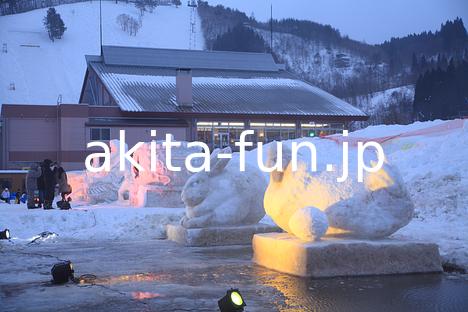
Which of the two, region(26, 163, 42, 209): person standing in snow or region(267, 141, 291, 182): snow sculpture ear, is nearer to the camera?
region(267, 141, 291, 182): snow sculpture ear

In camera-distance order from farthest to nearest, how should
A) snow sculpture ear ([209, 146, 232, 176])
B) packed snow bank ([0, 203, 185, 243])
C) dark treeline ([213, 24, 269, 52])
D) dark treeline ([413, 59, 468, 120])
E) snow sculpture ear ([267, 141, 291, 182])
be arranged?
dark treeline ([213, 24, 269, 52])
dark treeline ([413, 59, 468, 120])
packed snow bank ([0, 203, 185, 243])
snow sculpture ear ([209, 146, 232, 176])
snow sculpture ear ([267, 141, 291, 182])

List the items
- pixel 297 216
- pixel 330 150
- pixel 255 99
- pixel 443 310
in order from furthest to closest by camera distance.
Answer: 1. pixel 255 99
2. pixel 330 150
3. pixel 297 216
4. pixel 443 310

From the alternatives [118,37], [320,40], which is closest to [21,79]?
[118,37]

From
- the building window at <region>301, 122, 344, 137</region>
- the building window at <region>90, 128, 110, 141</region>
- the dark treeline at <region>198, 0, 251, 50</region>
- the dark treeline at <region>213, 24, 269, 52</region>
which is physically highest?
the dark treeline at <region>198, 0, 251, 50</region>

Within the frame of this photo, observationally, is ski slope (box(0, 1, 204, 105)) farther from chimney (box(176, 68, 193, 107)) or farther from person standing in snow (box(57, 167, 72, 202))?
person standing in snow (box(57, 167, 72, 202))

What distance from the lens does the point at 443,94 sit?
4372cm

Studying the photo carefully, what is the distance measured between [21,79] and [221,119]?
179 ft

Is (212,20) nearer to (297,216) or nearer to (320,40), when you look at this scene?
(320,40)

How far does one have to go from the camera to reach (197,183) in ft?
39.8

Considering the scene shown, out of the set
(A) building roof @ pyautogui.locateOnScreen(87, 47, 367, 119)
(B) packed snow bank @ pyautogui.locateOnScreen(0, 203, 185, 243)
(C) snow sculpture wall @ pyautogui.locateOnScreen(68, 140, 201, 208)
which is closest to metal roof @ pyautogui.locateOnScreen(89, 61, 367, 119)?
(A) building roof @ pyautogui.locateOnScreen(87, 47, 367, 119)

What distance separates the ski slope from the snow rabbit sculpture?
7338 centimetres

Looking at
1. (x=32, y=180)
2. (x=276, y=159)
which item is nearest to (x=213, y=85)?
(x=32, y=180)

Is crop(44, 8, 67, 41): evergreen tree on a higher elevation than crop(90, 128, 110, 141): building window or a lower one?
higher

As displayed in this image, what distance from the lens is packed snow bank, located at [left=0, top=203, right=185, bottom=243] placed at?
14.1 m
